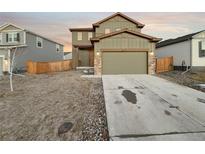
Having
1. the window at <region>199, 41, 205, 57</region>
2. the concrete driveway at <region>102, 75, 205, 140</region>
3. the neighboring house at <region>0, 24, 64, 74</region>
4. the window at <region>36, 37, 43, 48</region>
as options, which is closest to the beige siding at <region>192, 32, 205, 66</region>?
the window at <region>199, 41, 205, 57</region>

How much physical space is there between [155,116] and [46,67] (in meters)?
18.0

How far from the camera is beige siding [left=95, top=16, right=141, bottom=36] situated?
22.8 m

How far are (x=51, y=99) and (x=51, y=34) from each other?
78.8 ft

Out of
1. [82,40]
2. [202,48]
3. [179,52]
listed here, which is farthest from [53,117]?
[82,40]

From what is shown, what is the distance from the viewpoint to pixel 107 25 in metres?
23.1

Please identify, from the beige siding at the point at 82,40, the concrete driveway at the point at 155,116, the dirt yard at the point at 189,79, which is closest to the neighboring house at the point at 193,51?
the dirt yard at the point at 189,79

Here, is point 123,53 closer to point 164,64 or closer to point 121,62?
point 121,62

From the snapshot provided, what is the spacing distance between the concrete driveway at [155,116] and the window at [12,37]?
18.9 metres

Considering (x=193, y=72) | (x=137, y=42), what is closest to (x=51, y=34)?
(x=137, y=42)

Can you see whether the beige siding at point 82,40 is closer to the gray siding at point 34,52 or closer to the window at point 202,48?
the gray siding at point 34,52

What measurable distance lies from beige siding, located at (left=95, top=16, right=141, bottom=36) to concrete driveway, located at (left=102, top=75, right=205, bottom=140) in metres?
16.0

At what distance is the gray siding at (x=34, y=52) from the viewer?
72.8ft

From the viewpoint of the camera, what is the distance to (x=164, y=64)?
19.3 m
